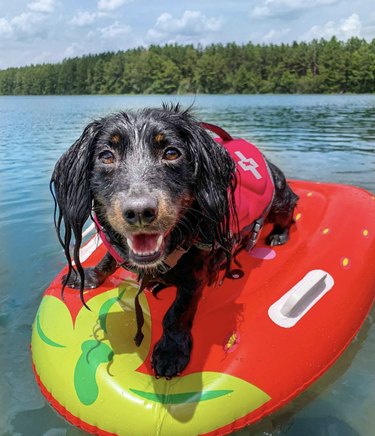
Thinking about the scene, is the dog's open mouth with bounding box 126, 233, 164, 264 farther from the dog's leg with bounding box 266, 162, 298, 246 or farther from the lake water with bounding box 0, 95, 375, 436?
the dog's leg with bounding box 266, 162, 298, 246

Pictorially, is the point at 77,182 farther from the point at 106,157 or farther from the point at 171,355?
the point at 171,355

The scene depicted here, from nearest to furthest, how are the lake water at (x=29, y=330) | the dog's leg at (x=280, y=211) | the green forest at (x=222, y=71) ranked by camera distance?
1. the lake water at (x=29, y=330)
2. the dog's leg at (x=280, y=211)
3. the green forest at (x=222, y=71)

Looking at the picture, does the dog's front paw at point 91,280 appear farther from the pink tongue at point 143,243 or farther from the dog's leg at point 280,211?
the dog's leg at point 280,211

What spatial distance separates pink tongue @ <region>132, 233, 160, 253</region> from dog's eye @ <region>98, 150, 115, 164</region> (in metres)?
0.51

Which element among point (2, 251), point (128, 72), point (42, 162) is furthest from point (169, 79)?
point (2, 251)

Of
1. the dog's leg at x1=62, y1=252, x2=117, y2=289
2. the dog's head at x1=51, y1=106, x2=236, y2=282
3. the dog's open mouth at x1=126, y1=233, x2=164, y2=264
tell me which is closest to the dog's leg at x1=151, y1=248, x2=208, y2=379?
the dog's head at x1=51, y1=106, x2=236, y2=282

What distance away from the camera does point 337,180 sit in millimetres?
9984

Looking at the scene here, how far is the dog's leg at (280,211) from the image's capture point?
475 cm

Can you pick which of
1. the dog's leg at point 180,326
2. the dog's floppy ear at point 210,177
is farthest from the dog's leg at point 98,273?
the dog's floppy ear at point 210,177

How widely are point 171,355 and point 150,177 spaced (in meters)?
1.24

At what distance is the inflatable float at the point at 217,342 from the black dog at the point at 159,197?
185 millimetres

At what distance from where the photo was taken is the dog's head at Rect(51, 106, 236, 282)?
2.71 meters

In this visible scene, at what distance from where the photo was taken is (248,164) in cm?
434

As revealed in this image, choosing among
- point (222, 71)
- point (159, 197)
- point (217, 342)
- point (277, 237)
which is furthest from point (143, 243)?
point (222, 71)
